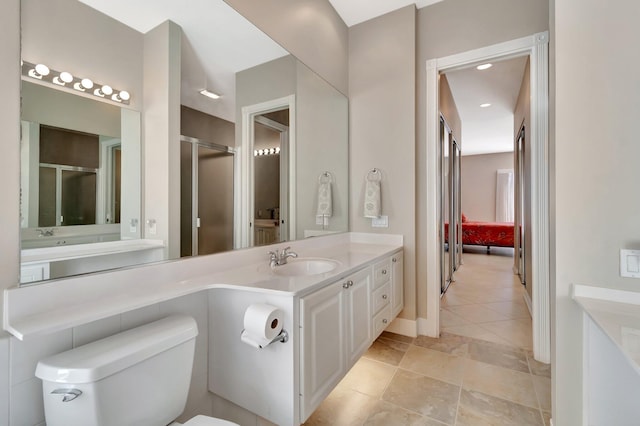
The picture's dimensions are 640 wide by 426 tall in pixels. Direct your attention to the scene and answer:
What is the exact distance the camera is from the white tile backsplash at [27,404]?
0.84 meters

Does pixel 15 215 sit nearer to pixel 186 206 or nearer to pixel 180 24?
pixel 186 206

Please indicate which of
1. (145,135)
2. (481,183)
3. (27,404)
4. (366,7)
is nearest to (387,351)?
(27,404)

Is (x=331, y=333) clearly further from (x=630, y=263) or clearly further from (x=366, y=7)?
(x=366, y=7)

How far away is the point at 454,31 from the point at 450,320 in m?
2.68

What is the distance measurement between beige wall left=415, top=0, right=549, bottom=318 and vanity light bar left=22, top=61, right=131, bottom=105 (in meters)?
2.16

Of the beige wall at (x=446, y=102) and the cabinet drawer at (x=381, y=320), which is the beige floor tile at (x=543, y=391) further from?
the beige wall at (x=446, y=102)

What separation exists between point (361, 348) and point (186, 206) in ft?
4.28

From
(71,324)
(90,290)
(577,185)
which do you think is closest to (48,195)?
(90,290)

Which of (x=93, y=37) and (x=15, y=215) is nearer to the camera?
(x=15, y=215)

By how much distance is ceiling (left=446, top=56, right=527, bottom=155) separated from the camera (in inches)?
136

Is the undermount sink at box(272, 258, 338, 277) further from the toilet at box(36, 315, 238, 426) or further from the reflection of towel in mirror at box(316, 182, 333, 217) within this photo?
the toilet at box(36, 315, 238, 426)

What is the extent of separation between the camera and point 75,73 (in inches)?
40.6

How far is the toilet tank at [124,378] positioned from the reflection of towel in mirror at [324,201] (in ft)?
4.96

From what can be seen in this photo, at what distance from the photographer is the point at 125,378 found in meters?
0.88
